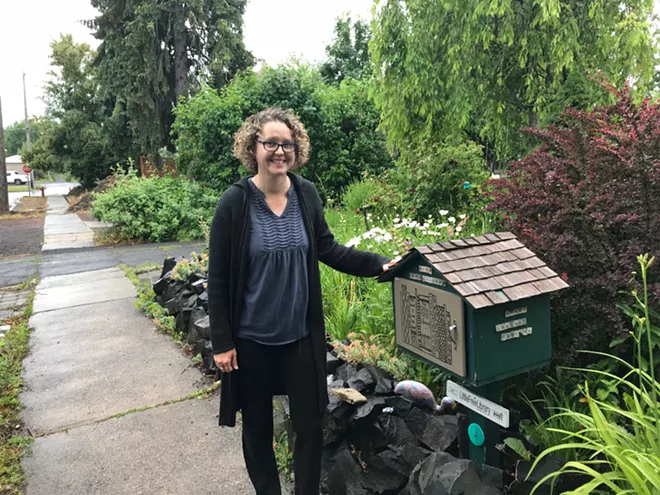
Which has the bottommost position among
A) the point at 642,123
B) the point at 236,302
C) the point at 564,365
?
the point at 564,365

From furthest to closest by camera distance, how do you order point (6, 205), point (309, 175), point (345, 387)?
point (6, 205)
point (309, 175)
point (345, 387)

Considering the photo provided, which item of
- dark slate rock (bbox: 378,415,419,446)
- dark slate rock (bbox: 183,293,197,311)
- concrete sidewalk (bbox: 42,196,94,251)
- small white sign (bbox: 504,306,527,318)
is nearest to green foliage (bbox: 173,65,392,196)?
concrete sidewalk (bbox: 42,196,94,251)

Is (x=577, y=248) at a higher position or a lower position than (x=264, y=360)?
higher

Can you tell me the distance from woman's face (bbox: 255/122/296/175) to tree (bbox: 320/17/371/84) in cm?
1814

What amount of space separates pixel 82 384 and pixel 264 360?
94.3 inches

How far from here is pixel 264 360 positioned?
7.22 feet

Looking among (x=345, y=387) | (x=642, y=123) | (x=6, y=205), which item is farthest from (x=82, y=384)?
(x=6, y=205)

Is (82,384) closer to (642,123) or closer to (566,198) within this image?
(566,198)

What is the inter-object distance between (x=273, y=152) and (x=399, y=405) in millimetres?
1375

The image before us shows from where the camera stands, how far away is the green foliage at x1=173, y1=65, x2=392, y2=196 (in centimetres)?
1087

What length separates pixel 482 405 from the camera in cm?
191

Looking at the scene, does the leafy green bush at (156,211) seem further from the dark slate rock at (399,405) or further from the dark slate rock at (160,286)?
the dark slate rock at (399,405)

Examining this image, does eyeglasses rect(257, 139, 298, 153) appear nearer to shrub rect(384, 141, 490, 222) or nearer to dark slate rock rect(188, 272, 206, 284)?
dark slate rock rect(188, 272, 206, 284)

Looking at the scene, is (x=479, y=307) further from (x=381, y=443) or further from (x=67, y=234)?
(x=67, y=234)
